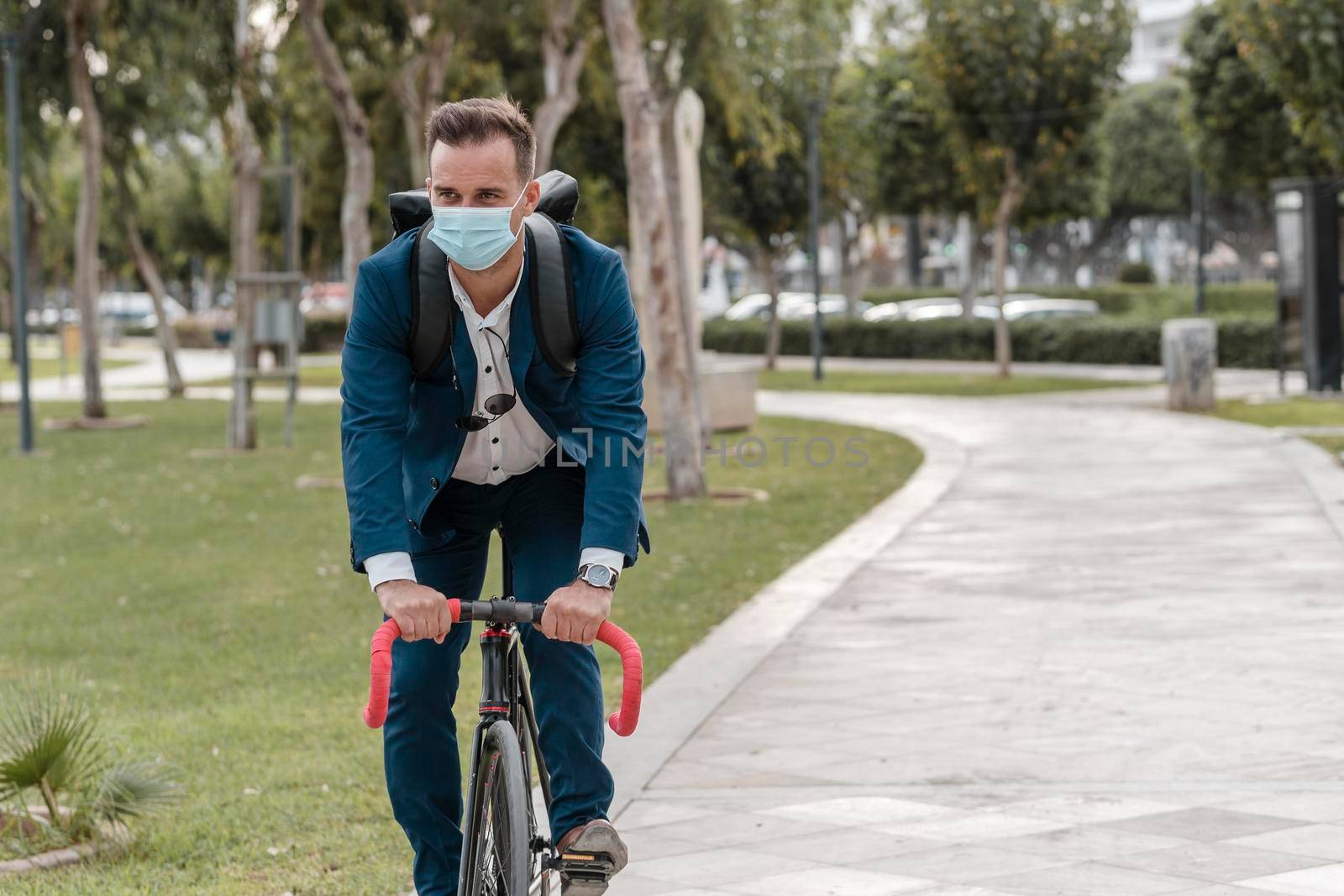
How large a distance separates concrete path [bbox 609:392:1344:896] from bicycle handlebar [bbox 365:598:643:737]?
4.48 ft

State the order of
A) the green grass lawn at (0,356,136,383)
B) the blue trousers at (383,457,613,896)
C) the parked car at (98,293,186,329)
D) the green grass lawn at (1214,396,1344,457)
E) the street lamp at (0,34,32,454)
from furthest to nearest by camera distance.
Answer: the parked car at (98,293,186,329)
the green grass lawn at (0,356,136,383)
the green grass lawn at (1214,396,1344,457)
the street lamp at (0,34,32,454)
the blue trousers at (383,457,613,896)

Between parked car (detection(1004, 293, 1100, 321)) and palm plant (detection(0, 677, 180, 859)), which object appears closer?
palm plant (detection(0, 677, 180, 859))

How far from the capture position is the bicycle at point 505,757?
308 cm

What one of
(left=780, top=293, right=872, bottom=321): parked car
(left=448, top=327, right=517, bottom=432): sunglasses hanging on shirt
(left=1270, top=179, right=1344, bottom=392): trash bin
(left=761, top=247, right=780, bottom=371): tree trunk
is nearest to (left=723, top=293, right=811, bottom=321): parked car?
(left=780, top=293, right=872, bottom=321): parked car

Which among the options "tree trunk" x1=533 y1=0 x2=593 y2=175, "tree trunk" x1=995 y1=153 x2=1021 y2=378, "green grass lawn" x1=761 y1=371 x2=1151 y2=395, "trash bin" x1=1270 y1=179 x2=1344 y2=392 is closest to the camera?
"tree trunk" x1=533 y1=0 x2=593 y2=175

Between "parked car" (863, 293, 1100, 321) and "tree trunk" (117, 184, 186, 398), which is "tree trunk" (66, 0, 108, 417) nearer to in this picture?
"tree trunk" (117, 184, 186, 398)

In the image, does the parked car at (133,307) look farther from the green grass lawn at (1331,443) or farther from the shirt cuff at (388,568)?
the shirt cuff at (388,568)

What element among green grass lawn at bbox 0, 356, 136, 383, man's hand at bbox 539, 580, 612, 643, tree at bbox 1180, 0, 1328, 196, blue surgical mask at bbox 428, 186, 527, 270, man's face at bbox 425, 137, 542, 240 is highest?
tree at bbox 1180, 0, 1328, 196

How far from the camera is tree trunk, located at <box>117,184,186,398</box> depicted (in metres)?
26.7

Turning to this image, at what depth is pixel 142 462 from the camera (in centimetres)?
1766

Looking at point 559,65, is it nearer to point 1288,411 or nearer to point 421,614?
point 1288,411

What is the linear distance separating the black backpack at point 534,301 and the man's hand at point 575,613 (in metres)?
0.46

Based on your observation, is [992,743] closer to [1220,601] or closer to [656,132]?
[1220,601]

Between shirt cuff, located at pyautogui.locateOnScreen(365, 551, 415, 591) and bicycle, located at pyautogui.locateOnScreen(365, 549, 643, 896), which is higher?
shirt cuff, located at pyautogui.locateOnScreen(365, 551, 415, 591)
